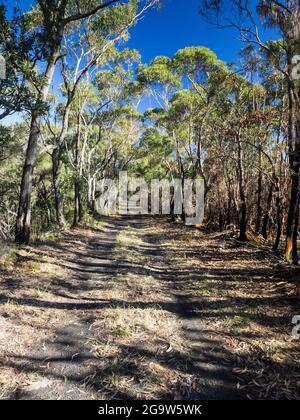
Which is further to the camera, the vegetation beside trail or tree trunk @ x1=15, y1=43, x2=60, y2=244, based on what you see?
tree trunk @ x1=15, y1=43, x2=60, y2=244

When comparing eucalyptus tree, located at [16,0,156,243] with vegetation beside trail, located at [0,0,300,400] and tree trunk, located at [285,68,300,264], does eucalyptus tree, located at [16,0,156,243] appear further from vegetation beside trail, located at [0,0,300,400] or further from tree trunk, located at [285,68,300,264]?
tree trunk, located at [285,68,300,264]

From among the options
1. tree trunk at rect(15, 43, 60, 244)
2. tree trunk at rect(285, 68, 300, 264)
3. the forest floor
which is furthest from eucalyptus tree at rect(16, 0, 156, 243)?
tree trunk at rect(285, 68, 300, 264)

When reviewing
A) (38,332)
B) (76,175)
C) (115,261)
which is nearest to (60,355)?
(38,332)

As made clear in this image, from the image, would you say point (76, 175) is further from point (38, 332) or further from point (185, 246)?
point (38, 332)

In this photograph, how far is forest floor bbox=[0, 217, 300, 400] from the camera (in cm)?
302

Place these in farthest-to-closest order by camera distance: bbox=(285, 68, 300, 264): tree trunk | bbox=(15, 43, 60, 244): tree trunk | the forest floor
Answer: bbox=(15, 43, 60, 244): tree trunk < bbox=(285, 68, 300, 264): tree trunk < the forest floor

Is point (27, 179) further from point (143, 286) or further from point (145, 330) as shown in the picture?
point (145, 330)

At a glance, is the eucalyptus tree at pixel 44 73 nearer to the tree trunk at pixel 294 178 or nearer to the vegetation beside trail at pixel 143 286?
the vegetation beside trail at pixel 143 286

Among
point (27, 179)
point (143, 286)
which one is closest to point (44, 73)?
point (27, 179)

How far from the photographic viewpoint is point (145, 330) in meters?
4.19

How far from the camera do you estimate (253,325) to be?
14.7 feet

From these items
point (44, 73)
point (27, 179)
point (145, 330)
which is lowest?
point (145, 330)

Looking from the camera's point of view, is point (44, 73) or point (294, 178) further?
point (44, 73)

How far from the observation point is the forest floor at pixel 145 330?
3018 mm
